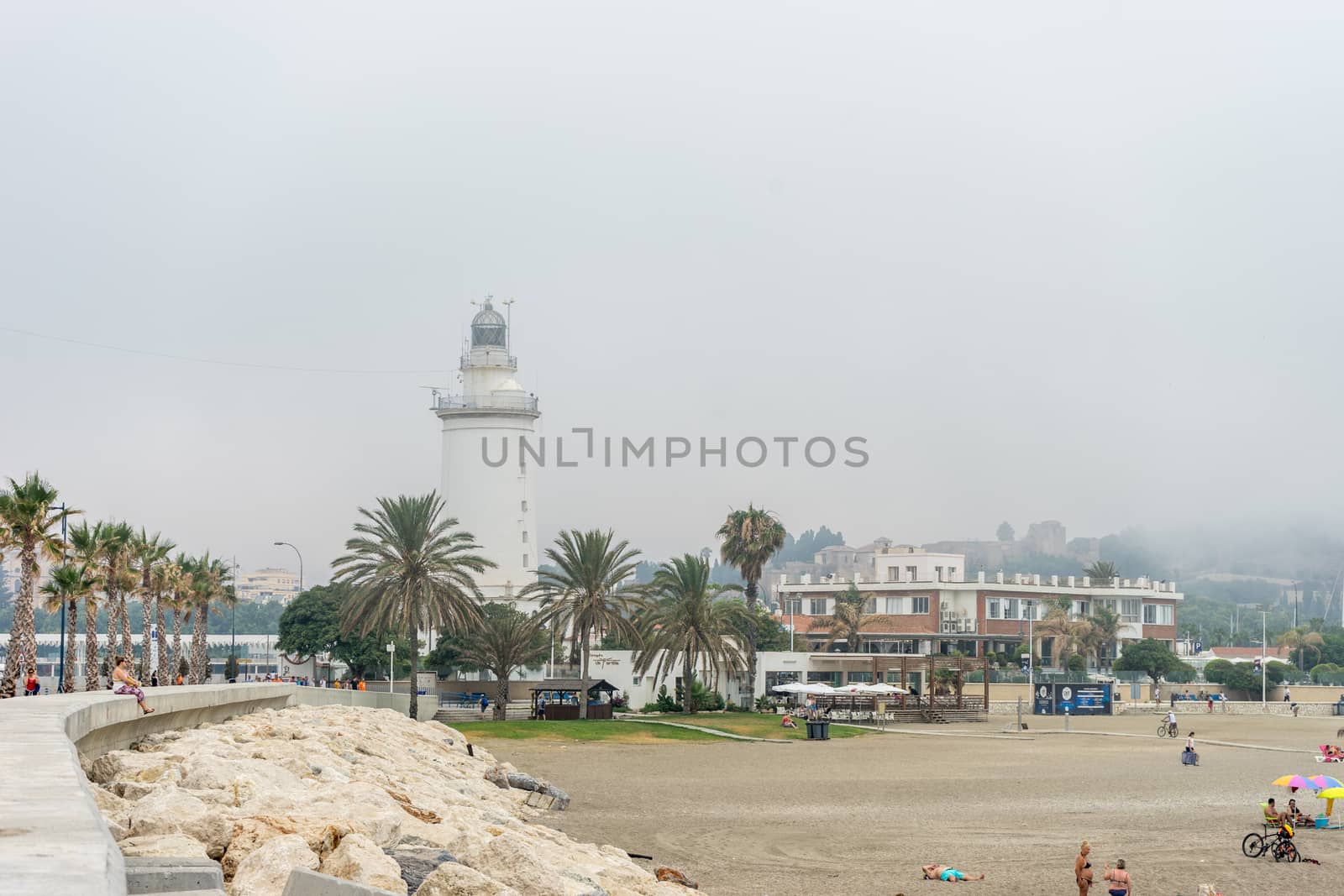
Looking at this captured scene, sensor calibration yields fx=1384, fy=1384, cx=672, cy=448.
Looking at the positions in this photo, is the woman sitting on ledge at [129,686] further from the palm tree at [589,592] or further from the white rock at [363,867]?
the palm tree at [589,592]

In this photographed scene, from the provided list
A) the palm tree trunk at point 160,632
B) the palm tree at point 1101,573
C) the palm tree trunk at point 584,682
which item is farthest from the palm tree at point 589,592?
the palm tree at point 1101,573

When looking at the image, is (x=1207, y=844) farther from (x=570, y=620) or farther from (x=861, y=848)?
(x=570, y=620)

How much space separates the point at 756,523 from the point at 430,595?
79.7 ft

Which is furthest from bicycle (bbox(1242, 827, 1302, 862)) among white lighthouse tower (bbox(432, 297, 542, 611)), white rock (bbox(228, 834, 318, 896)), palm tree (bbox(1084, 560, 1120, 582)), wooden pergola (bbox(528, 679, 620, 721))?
palm tree (bbox(1084, 560, 1120, 582))

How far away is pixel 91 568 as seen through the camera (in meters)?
53.7

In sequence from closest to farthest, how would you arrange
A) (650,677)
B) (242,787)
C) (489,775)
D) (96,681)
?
(242,787), (489,775), (96,681), (650,677)

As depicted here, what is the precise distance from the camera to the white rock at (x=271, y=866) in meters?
10.8

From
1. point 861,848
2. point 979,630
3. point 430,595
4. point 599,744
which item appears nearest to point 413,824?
point 861,848

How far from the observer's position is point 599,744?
165ft

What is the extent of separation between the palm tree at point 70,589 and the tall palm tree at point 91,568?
19 centimetres

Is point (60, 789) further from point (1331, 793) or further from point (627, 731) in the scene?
point (627, 731)

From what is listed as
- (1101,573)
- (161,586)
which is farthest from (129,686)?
(1101,573)

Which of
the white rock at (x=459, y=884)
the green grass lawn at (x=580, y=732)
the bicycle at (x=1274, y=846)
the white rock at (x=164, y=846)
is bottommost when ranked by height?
the green grass lawn at (x=580, y=732)

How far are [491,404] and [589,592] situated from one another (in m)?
25.5
